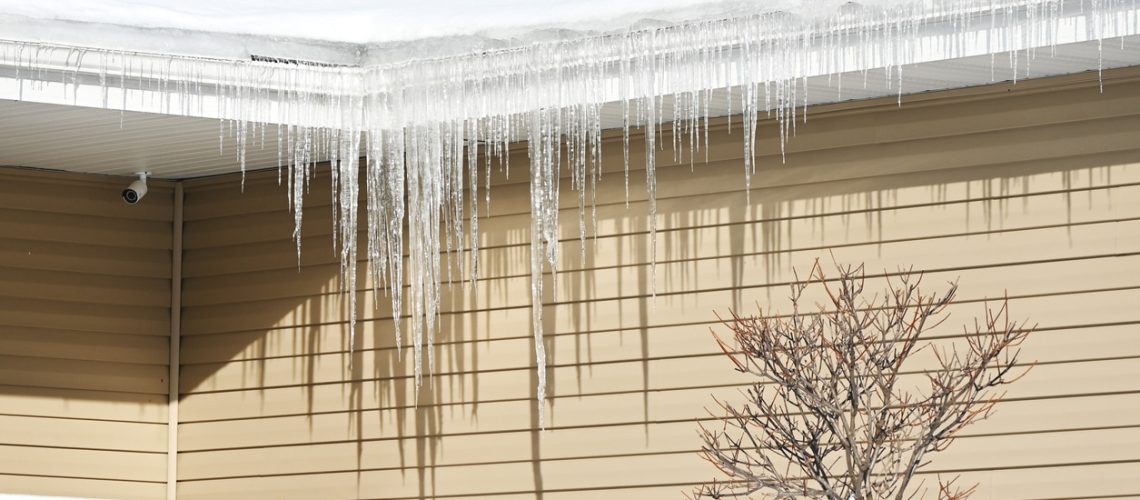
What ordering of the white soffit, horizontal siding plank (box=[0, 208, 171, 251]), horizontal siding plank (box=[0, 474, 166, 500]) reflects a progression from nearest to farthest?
1. the white soffit
2. horizontal siding plank (box=[0, 474, 166, 500])
3. horizontal siding plank (box=[0, 208, 171, 251])

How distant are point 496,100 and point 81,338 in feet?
8.60

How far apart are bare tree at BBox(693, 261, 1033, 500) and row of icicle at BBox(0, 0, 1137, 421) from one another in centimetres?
86

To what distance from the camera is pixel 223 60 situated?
19.9ft

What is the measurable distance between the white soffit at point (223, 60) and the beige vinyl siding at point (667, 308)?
0.77 feet

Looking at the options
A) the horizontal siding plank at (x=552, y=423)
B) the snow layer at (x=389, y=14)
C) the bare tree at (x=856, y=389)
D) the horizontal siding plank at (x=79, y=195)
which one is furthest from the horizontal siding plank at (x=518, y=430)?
the snow layer at (x=389, y=14)

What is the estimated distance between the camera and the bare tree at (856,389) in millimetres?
5160

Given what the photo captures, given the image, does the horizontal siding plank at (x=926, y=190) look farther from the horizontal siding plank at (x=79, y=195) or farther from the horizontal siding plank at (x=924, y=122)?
the horizontal siding plank at (x=79, y=195)

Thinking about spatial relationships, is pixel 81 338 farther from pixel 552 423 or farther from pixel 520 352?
pixel 552 423

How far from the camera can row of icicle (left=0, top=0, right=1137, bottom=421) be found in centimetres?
565

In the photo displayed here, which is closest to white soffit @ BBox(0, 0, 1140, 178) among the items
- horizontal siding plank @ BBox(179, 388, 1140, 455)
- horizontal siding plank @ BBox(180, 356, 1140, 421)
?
horizontal siding plank @ BBox(180, 356, 1140, 421)

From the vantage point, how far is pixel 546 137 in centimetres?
632

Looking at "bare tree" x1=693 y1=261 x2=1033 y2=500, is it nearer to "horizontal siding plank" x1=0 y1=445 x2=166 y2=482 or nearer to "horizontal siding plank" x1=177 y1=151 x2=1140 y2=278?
"horizontal siding plank" x1=177 y1=151 x2=1140 y2=278

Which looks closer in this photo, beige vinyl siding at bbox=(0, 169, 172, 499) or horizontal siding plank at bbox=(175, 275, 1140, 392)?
horizontal siding plank at bbox=(175, 275, 1140, 392)

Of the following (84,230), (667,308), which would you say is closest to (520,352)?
(667,308)
